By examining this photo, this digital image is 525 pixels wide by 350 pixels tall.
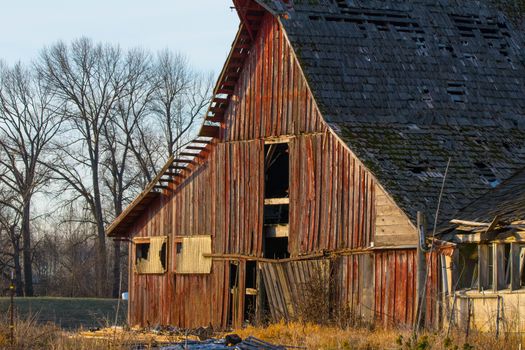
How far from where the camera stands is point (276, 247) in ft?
111

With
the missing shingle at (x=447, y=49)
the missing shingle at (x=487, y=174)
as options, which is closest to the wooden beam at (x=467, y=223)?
the missing shingle at (x=487, y=174)

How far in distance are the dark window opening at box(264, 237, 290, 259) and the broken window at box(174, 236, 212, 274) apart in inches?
68.5

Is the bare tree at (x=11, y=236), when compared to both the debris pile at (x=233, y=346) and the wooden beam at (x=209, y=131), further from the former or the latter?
the debris pile at (x=233, y=346)

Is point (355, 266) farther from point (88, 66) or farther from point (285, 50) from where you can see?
point (88, 66)

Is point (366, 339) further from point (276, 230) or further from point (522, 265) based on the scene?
point (276, 230)

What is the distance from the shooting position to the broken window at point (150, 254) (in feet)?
118

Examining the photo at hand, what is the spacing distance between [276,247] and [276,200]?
90.5 inches

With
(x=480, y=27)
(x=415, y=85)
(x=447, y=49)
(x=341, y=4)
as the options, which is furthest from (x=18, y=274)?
(x=415, y=85)

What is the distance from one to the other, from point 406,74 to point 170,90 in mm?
39366

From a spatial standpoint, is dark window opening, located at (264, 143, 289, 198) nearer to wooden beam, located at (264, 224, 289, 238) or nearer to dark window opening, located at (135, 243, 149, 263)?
wooden beam, located at (264, 224, 289, 238)

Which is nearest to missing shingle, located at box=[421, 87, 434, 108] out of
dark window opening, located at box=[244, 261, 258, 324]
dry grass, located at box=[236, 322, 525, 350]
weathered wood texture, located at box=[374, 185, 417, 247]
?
weathered wood texture, located at box=[374, 185, 417, 247]

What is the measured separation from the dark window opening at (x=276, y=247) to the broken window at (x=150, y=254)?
3.71 m

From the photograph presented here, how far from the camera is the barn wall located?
28938 millimetres

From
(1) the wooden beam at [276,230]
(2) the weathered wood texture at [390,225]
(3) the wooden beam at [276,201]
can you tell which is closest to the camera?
(2) the weathered wood texture at [390,225]
